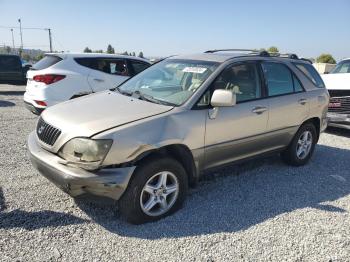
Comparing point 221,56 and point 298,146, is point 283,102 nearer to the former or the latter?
point 298,146

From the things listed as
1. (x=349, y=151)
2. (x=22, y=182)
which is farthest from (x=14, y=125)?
(x=349, y=151)

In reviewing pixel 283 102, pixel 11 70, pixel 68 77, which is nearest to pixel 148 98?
pixel 283 102

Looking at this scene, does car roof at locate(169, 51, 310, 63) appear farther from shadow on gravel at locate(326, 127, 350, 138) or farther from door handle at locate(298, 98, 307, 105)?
shadow on gravel at locate(326, 127, 350, 138)

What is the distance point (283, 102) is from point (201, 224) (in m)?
2.30

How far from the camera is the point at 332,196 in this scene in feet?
15.0

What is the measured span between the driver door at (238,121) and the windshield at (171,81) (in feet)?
0.78

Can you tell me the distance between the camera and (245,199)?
169 inches

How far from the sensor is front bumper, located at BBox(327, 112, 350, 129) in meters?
7.64

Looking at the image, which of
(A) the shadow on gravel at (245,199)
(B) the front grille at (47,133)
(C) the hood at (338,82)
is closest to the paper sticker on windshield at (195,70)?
(A) the shadow on gravel at (245,199)

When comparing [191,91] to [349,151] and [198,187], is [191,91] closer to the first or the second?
[198,187]

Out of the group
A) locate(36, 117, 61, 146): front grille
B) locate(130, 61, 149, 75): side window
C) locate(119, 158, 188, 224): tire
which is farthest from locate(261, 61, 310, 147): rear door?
locate(130, 61, 149, 75): side window

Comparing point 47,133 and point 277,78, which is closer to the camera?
point 47,133

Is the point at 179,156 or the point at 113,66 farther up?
the point at 113,66

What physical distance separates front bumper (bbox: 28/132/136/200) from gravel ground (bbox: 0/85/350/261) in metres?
0.28
